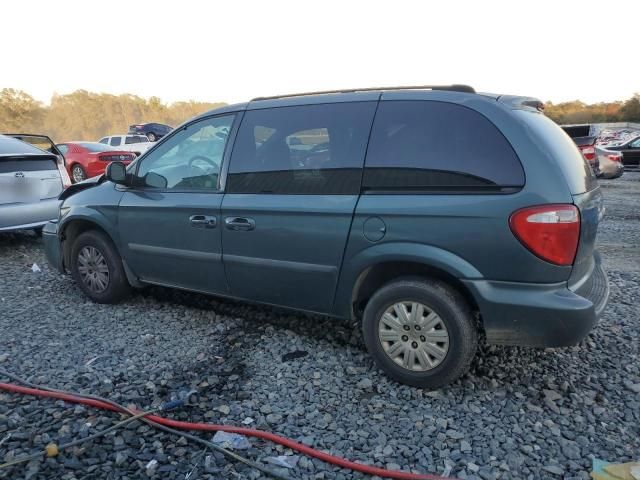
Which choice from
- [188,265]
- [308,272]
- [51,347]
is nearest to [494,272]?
[308,272]

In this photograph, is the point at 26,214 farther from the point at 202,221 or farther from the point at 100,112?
the point at 100,112

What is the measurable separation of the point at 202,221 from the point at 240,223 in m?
0.37

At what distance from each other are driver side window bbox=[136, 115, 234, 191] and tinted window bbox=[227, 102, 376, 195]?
0.20 metres

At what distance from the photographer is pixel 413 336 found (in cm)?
291

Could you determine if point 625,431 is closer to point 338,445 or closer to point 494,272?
point 494,272

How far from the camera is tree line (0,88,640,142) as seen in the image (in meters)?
45.8

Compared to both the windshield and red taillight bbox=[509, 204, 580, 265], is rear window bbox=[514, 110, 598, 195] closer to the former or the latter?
red taillight bbox=[509, 204, 580, 265]

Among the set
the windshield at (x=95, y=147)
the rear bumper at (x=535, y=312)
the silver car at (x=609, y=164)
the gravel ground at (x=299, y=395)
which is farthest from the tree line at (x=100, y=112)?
the rear bumper at (x=535, y=312)

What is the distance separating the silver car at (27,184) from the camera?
597 centimetres

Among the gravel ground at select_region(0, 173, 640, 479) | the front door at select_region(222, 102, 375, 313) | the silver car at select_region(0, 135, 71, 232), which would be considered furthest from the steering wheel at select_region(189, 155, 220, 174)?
the silver car at select_region(0, 135, 71, 232)

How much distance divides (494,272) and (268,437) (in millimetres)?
1518

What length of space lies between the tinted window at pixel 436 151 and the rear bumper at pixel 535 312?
1.89ft

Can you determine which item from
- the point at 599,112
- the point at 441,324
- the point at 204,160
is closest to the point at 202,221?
the point at 204,160

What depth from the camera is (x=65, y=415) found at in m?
2.76
